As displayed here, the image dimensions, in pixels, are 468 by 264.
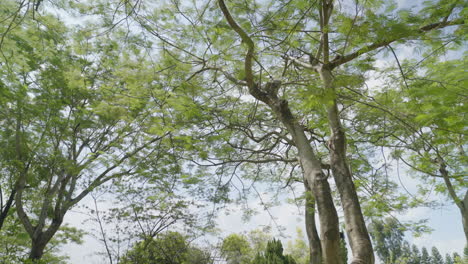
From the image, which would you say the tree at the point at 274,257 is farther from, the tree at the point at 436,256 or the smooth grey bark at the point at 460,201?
the tree at the point at 436,256

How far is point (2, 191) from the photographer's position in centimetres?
795

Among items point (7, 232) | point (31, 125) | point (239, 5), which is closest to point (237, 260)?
point (7, 232)

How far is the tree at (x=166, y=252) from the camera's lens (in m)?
6.68

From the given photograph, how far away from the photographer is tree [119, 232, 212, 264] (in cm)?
668

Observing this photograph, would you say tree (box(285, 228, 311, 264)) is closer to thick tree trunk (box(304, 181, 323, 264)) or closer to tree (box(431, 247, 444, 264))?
thick tree trunk (box(304, 181, 323, 264))

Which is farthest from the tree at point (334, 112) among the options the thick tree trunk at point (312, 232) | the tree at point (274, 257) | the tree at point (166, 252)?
the tree at point (274, 257)

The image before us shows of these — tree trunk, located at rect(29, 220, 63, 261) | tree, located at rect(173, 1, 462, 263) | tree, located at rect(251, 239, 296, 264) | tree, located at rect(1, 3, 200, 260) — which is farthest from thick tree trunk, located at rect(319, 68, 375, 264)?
tree, located at rect(251, 239, 296, 264)

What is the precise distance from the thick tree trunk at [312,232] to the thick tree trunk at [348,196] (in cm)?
311

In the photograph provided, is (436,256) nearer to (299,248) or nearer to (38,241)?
(299,248)

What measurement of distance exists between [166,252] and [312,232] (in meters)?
3.35

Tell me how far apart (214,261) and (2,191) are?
229 inches

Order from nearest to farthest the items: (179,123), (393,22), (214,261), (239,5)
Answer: (393,22), (239,5), (179,123), (214,261)

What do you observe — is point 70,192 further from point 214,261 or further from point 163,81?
point 163,81

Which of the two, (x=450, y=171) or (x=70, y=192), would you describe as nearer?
(x=450, y=171)
